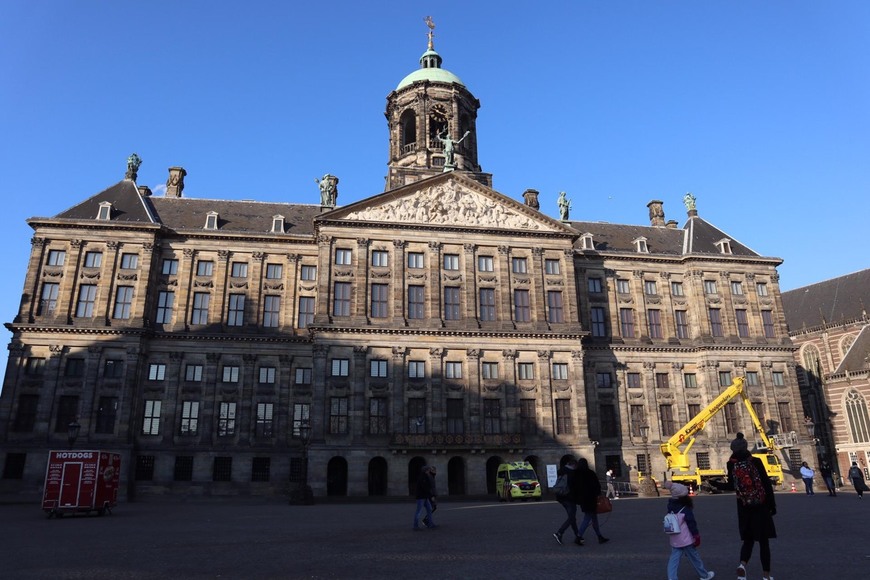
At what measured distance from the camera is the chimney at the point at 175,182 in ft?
177

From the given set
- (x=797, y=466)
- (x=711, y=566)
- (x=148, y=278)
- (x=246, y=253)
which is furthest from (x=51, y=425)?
(x=797, y=466)

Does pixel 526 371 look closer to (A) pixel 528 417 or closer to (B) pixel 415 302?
(A) pixel 528 417

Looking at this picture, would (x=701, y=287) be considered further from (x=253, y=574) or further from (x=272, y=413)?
(x=253, y=574)

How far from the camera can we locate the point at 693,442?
47656 mm

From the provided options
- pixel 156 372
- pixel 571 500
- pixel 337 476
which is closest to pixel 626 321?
pixel 337 476

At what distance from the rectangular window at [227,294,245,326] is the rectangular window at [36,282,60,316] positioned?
12.0 m

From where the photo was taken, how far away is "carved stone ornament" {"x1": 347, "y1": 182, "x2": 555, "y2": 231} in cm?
4662

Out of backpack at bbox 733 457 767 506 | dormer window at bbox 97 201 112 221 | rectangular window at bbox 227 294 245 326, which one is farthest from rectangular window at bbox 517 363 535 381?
backpack at bbox 733 457 767 506

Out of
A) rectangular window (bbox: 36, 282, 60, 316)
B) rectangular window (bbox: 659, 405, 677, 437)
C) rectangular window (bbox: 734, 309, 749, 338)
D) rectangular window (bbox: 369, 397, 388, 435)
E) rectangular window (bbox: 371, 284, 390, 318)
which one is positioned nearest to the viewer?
rectangular window (bbox: 369, 397, 388, 435)

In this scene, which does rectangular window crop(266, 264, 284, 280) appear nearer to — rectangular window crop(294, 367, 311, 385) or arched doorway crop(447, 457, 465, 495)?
rectangular window crop(294, 367, 311, 385)

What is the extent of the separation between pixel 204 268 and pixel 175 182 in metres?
11.8

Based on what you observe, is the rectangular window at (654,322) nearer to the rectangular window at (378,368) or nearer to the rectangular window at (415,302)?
the rectangular window at (415,302)

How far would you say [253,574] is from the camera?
1074cm

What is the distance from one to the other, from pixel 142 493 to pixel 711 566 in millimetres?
39876
